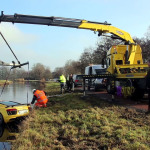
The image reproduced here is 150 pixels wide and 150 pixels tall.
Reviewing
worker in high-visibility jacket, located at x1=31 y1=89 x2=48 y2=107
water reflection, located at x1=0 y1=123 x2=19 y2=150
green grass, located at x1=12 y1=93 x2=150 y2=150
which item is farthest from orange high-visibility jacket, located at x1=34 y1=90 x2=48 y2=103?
green grass, located at x1=12 y1=93 x2=150 y2=150

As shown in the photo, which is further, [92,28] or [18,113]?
[92,28]

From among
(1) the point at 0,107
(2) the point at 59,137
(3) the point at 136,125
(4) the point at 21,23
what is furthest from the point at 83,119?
(4) the point at 21,23

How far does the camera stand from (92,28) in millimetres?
12914

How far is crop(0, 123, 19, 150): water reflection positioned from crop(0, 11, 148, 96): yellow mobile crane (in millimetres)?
5316

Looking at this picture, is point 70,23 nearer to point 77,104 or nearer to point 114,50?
point 114,50

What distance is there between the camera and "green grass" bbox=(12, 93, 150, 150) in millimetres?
4668

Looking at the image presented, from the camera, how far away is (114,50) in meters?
13.4

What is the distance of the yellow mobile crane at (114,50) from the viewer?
10883 mm

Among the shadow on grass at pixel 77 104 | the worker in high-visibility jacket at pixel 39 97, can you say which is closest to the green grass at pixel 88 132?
the shadow on grass at pixel 77 104

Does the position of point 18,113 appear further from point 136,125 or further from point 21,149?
point 136,125

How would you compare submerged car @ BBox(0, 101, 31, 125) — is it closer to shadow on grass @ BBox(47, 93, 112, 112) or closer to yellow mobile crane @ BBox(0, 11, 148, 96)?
shadow on grass @ BBox(47, 93, 112, 112)

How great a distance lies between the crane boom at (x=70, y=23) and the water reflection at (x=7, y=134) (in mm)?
5977

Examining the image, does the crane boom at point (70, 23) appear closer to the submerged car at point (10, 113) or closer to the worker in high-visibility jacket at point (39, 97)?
the worker in high-visibility jacket at point (39, 97)

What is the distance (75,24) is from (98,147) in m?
9.36
